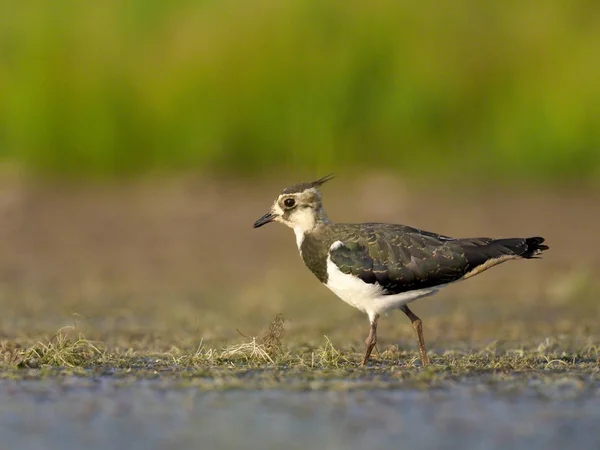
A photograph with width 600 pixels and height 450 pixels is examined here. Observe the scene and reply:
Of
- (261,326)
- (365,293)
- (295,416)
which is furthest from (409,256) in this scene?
(261,326)

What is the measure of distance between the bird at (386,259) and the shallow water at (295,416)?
0.94 metres

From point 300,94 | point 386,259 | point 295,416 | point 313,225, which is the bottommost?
point 295,416

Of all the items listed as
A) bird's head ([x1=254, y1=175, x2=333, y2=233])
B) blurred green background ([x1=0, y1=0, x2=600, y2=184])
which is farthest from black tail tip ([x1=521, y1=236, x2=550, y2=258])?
blurred green background ([x1=0, y1=0, x2=600, y2=184])

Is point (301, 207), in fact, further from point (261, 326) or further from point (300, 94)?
point (300, 94)

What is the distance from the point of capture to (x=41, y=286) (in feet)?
44.1

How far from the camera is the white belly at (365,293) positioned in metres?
Result: 8.31

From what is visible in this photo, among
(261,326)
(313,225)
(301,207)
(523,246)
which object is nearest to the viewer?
(523,246)

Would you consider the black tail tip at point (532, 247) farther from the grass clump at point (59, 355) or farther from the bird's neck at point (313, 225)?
the grass clump at point (59, 355)

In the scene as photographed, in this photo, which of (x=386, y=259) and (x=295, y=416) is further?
(x=386, y=259)

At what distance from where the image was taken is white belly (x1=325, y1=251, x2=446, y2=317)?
27.3 feet

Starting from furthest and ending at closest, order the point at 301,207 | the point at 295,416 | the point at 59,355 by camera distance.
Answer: the point at 301,207 < the point at 59,355 < the point at 295,416

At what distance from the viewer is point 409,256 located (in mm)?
8430

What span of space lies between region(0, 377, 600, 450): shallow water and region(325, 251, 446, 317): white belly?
3.02 ft

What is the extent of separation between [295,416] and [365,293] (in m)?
1.72
